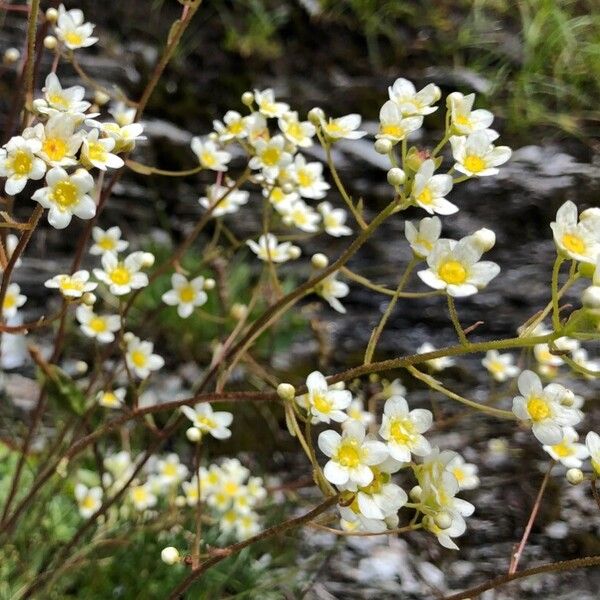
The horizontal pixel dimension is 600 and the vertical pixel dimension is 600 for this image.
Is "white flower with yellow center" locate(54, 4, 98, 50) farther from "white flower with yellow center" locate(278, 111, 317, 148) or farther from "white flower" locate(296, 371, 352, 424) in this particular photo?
"white flower" locate(296, 371, 352, 424)

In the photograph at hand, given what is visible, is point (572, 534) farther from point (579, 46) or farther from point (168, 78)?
point (168, 78)

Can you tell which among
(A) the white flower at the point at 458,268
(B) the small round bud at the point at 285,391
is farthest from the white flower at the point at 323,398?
(A) the white flower at the point at 458,268

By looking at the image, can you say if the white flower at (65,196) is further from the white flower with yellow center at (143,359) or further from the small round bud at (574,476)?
the small round bud at (574,476)

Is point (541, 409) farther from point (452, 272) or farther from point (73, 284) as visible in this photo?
point (73, 284)

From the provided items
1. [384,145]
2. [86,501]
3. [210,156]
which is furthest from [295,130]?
[86,501]

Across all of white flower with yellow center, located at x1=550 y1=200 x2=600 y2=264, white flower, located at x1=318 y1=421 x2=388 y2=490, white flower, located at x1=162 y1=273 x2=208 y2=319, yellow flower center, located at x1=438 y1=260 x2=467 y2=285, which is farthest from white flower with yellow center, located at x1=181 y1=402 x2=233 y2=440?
white flower with yellow center, located at x1=550 y1=200 x2=600 y2=264

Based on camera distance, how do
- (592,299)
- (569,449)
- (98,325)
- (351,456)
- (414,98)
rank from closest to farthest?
(592,299) → (351,456) → (414,98) → (569,449) → (98,325)
